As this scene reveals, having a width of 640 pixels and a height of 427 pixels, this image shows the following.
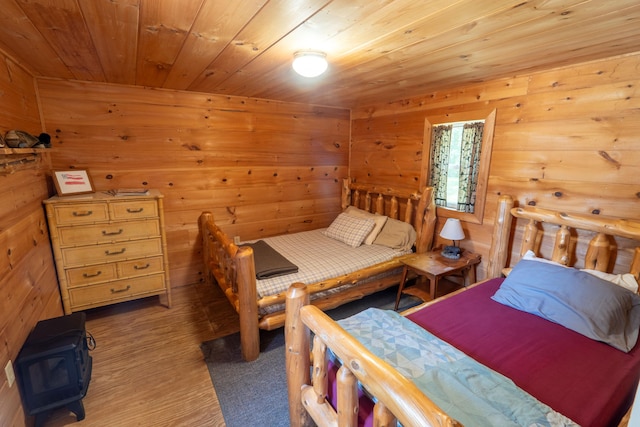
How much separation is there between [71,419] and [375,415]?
1896 millimetres

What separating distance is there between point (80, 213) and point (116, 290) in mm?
733

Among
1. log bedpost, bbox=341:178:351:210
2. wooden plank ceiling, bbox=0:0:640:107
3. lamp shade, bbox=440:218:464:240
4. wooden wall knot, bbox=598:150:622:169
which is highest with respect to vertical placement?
wooden plank ceiling, bbox=0:0:640:107

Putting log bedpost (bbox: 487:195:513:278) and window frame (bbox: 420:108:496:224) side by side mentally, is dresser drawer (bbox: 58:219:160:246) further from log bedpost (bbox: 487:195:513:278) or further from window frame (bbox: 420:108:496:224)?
log bedpost (bbox: 487:195:513:278)

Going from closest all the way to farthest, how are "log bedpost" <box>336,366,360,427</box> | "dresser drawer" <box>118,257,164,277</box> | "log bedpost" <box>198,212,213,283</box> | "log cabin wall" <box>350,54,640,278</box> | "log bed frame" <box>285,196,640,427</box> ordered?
"log bed frame" <box>285,196,640,427</box> → "log bedpost" <box>336,366,360,427</box> → "log cabin wall" <box>350,54,640,278</box> → "dresser drawer" <box>118,257,164,277</box> → "log bedpost" <box>198,212,213,283</box>

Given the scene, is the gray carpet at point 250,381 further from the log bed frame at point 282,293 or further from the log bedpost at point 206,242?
the log bedpost at point 206,242

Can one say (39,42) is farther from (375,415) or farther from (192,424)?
(375,415)

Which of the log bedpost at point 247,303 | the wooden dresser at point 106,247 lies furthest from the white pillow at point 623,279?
the wooden dresser at point 106,247

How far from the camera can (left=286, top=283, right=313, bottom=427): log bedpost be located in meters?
1.36

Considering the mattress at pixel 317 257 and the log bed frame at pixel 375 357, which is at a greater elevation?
the log bed frame at pixel 375 357

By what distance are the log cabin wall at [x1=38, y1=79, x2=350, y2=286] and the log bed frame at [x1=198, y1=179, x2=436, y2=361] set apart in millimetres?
300

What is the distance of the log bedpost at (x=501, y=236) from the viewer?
7.60 ft

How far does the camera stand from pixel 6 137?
5.45 ft

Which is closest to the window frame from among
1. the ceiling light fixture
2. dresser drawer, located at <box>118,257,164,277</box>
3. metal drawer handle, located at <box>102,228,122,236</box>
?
the ceiling light fixture

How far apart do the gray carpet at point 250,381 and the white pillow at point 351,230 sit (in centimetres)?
118
